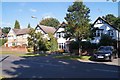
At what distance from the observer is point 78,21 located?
117 feet

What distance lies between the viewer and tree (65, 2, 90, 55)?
3466cm

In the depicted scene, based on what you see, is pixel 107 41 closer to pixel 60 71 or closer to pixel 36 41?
pixel 36 41

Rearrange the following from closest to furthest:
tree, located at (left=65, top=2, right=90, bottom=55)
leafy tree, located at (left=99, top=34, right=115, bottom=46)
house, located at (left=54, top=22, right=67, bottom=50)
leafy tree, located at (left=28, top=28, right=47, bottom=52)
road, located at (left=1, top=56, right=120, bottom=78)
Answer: road, located at (left=1, top=56, right=120, bottom=78) < tree, located at (left=65, top=2, right=90, bottom=55) < leafy tree, located at (left=99, top=34, right=115, bottom=46) < leafy tree, located at (left=28, top=28, right=47, bottom=52) < house, located at (left=54, top=22, right=67, bottom=50)

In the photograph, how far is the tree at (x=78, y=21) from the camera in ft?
114

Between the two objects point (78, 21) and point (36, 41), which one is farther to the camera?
point (36, 41)

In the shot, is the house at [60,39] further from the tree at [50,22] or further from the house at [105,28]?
the tree at [50,22]

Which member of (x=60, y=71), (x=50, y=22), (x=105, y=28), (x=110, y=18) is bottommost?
(x=60, y=71)

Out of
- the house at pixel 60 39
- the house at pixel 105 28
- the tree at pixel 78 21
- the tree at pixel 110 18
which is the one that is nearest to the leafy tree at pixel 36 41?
the house at pixel 60 39

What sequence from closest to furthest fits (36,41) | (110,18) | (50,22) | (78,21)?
(78,21), (36,41), (110,18), (50,22)

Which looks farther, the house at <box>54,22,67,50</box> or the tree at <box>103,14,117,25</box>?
the tree at <box>103,14,117,25</box>

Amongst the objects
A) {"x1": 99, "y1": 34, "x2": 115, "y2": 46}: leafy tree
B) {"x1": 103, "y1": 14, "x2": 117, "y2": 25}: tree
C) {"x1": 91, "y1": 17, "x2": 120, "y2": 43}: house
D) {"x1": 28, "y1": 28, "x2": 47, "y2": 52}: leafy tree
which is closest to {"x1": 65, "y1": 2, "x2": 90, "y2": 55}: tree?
{"x1": 99, "y1": 34, "x2": 115, "y2": 46}: leafy tree

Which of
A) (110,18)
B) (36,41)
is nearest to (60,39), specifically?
(36,41)

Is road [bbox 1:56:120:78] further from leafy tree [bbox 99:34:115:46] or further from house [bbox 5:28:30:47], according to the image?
house [bbox 5:28:30:47]

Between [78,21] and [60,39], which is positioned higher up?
[78,21]
